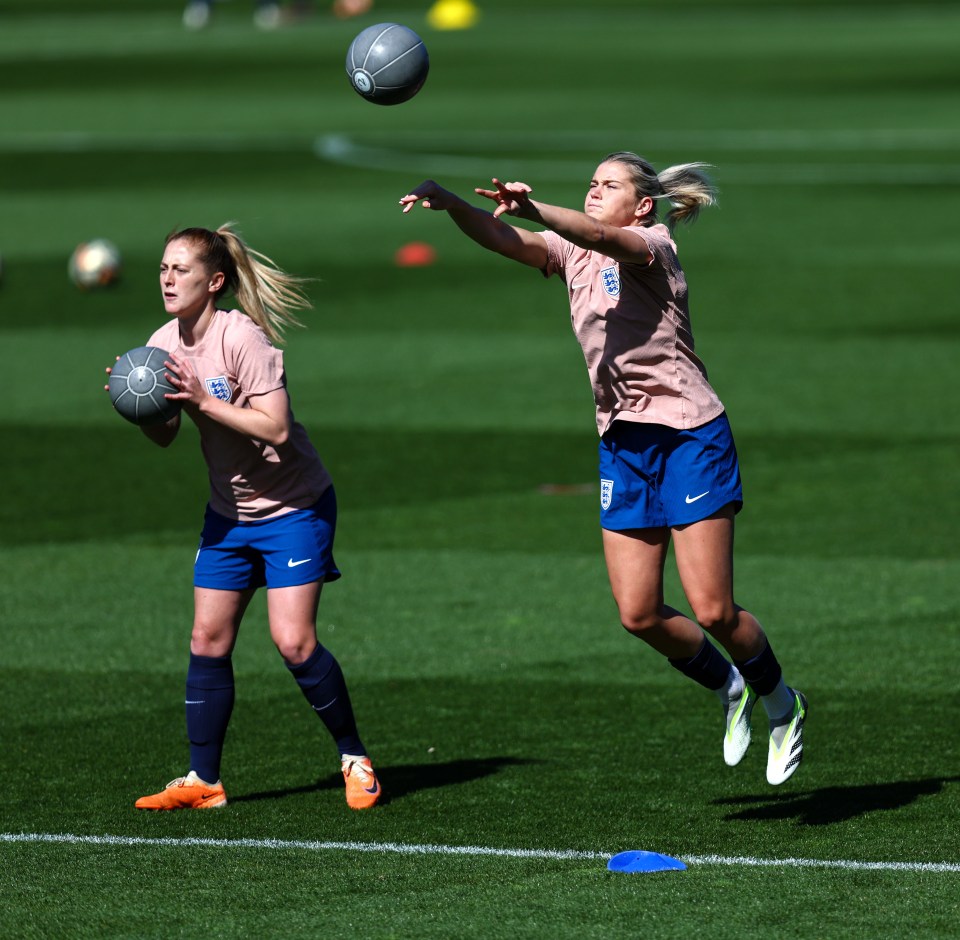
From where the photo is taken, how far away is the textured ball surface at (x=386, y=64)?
8.23 m

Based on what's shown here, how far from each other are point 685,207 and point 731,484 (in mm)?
1072

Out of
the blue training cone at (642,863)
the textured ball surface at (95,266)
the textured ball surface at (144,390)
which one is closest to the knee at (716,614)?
the blue training cone at (642,863)

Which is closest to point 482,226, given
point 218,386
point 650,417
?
point 650,417

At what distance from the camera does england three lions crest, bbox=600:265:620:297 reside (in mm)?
7684

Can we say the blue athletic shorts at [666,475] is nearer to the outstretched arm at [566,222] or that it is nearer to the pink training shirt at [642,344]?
the pink training shirt at [642,344]

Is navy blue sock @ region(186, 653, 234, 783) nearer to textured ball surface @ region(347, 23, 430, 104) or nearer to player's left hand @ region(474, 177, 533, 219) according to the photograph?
player's left hand @ region(474, 177, 533, 219)

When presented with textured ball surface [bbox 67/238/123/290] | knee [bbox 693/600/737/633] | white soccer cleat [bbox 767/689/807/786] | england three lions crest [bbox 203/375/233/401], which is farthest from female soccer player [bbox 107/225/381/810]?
textured ball surface [bbox 67/238/123/290]

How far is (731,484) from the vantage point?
770 cm

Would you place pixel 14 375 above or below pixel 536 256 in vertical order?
below

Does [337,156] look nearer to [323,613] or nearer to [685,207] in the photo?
[323,613]

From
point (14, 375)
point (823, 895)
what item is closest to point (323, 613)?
point (823, 895)

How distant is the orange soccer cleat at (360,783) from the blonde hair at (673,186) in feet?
7.66

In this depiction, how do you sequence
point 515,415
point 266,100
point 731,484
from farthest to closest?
point 266,100
point 515,415
point 731,484

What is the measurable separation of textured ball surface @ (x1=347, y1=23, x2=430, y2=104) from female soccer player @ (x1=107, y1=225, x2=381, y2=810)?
0.85 metres
